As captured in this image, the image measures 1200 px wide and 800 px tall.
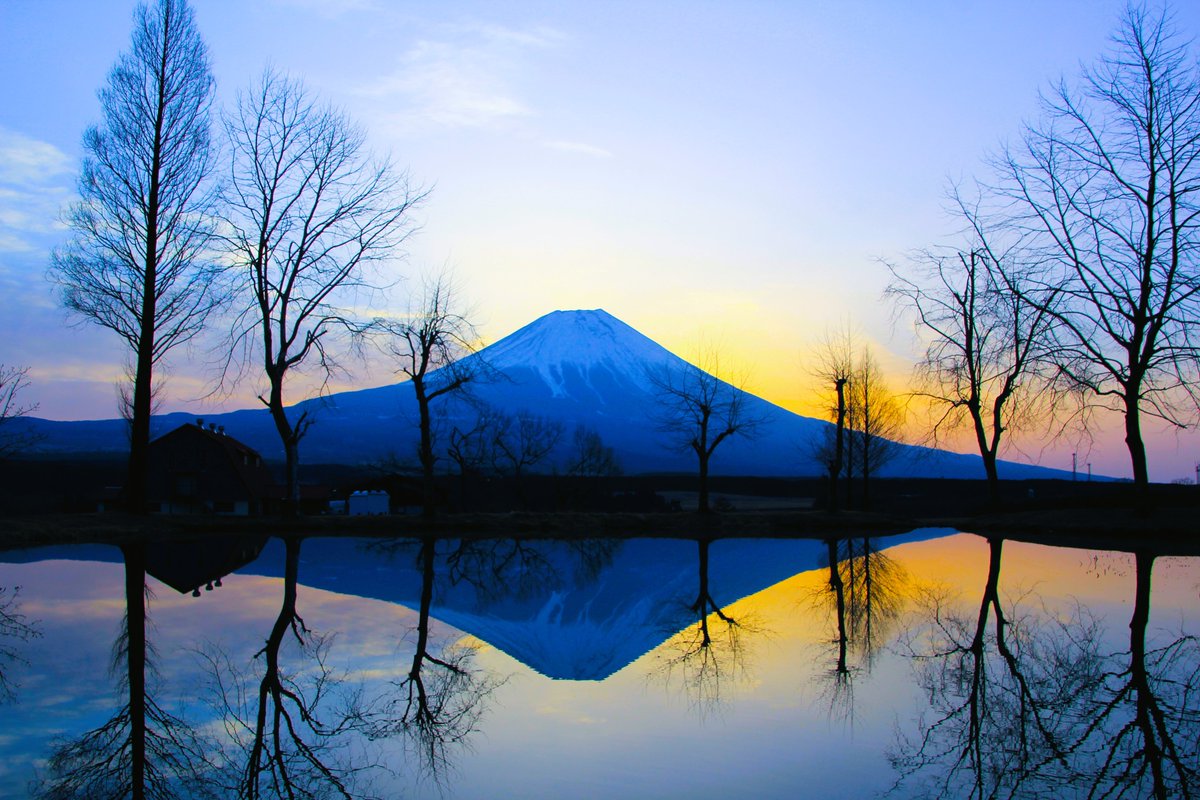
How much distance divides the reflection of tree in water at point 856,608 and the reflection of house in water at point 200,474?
38.4 m

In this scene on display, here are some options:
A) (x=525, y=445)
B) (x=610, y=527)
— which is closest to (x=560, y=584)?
(x=610, y=527)

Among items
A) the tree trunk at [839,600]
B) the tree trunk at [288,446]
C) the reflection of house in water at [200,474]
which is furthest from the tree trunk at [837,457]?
the reflection of house in water at [200,474]

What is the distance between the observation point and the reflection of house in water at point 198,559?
48.3 feet

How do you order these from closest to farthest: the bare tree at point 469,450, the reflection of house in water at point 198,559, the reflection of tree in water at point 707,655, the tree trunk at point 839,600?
1. the reflection of tree in water at point 707,655
2. the tree trunk at point 839,600
3. the reflection of house in water at point 198,559
4. the bare tree at point 469,450

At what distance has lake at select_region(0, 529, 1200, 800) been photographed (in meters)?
5.48

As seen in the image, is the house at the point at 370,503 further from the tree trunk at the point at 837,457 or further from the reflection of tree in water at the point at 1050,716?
the reflection of tree in water at the point at 1050,716

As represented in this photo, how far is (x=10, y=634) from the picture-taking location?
9.98 metres

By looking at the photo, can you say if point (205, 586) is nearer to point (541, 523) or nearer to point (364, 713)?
point (364, 713)

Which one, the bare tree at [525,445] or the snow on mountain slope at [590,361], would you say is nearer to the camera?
the bare tree at [525,445]

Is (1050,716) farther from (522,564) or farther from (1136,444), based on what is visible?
(1136,444)

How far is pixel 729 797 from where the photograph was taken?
16.6ft

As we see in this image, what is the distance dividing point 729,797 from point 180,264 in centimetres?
2452

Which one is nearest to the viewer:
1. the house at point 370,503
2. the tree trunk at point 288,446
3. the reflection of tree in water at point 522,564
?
the reflection of tree in water at point 522,564

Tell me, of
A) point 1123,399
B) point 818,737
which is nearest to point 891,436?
point 1123,399
